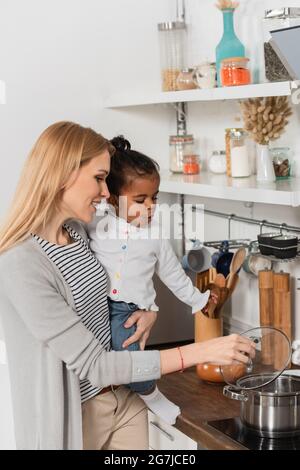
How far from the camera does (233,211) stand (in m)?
2.56

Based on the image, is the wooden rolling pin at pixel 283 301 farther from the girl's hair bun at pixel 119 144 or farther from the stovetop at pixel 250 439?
the girl's hair bun at pixel 119 144

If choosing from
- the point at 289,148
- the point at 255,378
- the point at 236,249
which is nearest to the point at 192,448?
the point at 255,378

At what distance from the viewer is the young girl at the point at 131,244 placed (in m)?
1.90

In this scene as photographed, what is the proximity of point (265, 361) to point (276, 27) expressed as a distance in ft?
2.75

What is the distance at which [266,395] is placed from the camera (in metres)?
1.81

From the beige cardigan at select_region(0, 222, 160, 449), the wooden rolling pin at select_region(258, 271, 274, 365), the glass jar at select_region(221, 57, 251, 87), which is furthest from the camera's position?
the wooden rolling pin at select_region(258, 271, 274, 365)

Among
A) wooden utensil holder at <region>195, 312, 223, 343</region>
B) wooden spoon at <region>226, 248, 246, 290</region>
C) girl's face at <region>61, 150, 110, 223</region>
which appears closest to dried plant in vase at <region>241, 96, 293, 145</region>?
wooden spoon at <region>226, 248, 246, 290</region>

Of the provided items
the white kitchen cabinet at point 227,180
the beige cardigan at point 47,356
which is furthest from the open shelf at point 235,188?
the beige cardigan at point 47,356

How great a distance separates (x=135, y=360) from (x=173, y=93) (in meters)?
1.00

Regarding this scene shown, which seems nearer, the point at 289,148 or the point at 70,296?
the point at 70,296

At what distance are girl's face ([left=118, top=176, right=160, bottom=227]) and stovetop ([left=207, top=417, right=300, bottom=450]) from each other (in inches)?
20.3

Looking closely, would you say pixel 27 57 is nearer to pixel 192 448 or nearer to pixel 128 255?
pixel 128 255

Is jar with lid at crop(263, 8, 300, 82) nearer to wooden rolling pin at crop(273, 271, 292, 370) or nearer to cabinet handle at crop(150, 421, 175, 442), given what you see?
wooden rolling pin at crop(273, 271, 292, 370)

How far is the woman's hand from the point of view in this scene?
6.14 ft
